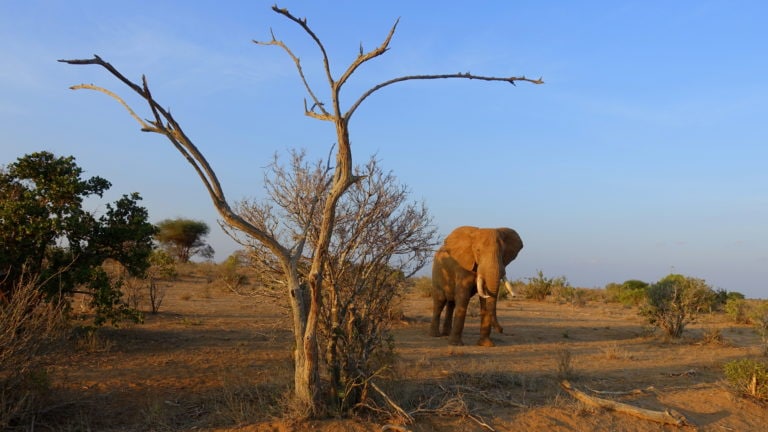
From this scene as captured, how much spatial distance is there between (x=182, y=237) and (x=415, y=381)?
32.5 m

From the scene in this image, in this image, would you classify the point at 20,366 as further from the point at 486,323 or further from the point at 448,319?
the point at 448,319

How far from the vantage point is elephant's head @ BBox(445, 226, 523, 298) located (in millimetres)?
11836

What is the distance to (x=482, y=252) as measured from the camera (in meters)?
12.1

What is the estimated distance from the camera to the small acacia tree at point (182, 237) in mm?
36688

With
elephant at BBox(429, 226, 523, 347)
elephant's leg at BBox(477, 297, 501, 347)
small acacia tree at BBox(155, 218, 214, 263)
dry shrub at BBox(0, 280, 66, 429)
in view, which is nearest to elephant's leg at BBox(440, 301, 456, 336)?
elephant at BBox(429, 226, 523, 347)

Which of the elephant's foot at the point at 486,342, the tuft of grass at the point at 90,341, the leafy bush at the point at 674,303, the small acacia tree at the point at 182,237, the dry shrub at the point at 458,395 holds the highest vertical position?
the small acacia tree at the point at 182,237

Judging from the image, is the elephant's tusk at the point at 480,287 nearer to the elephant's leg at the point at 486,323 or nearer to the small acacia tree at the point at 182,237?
the elephant's leg at the point at 486,323

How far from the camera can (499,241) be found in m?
12.4

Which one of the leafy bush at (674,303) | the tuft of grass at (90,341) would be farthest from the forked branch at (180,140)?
the leafy bush at (674,303)

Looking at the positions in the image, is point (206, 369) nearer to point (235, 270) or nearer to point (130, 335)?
point (130, 335)

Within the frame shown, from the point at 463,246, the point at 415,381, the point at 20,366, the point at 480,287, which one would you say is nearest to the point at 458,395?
the point at 415,381

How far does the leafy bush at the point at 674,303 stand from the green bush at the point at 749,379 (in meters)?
5.88

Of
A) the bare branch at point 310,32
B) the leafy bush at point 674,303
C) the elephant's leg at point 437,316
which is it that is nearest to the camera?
the bare branch at point 310,32

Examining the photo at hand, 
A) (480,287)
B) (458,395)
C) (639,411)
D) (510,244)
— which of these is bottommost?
(639,411)
